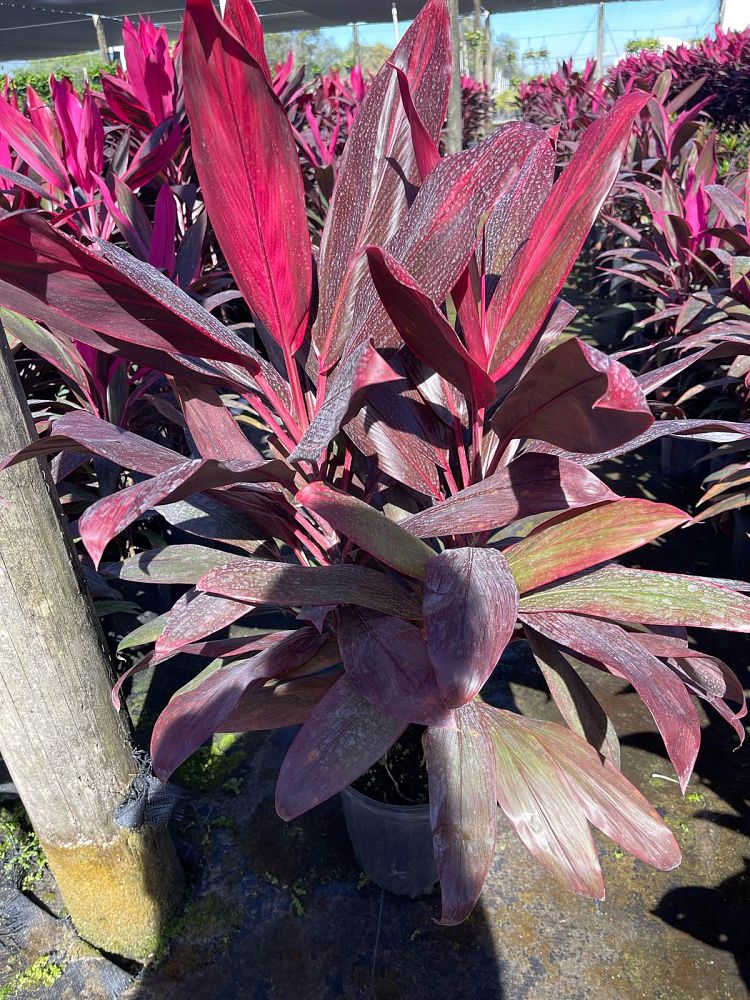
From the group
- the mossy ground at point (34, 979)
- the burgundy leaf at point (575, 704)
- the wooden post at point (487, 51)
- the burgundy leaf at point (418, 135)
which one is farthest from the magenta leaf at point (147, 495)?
the wooden post at point (487, 51)

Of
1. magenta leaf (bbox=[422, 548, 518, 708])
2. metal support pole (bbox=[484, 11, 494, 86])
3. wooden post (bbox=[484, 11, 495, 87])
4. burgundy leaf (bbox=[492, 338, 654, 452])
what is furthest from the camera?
metal support pole (bbox=[484, 11, 494, 86])

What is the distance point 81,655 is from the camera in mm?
1123

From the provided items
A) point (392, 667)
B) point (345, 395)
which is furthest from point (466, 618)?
point (345, 395)

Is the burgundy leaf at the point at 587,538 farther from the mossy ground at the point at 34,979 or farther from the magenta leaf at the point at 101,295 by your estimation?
the mossy ground at the point at 34,979

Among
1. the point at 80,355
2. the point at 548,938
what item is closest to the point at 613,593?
the point at 548,938

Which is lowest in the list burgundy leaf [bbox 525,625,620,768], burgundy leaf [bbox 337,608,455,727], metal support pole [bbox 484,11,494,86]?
burgundy leaf [bbox 525,625,620,768]

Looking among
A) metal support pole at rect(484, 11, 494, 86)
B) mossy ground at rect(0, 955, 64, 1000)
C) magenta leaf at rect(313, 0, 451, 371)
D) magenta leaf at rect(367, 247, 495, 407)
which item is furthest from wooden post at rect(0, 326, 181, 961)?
metal support pole at rect(484, 11, 494, 86)

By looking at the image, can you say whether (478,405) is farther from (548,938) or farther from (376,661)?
(548,938)

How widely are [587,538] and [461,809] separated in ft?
1.17

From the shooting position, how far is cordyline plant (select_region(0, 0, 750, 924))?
0.72 metres

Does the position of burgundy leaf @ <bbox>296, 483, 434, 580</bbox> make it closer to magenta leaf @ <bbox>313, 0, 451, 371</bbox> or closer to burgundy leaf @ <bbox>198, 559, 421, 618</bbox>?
burgundy leaf @ <bbox>198, 559, 421, 618</bbox>

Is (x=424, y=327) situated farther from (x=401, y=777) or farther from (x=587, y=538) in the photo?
(x=401, y=777)

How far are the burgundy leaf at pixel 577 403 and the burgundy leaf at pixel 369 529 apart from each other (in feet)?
0.56

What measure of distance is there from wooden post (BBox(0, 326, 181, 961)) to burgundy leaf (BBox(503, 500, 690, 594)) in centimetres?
66
